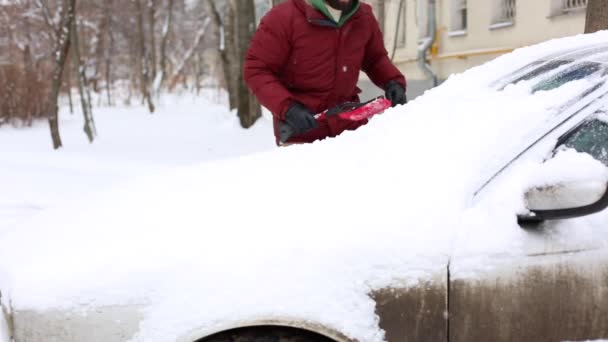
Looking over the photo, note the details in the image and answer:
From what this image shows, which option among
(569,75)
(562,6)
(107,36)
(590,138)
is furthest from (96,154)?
(107,36)

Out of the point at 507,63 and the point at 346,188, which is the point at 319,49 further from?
the point at 346,188

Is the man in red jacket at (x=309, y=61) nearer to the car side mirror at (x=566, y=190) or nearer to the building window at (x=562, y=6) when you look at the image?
the car side mirror at (x=566, y=190)

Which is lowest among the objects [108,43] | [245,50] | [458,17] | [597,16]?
[108,43]

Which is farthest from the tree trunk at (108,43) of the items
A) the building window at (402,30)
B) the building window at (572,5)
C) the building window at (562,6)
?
the building window at (572,5)

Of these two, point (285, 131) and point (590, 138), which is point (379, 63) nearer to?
point (285, 131)

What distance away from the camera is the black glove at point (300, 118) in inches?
128

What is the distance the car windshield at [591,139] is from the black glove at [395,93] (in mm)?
1847

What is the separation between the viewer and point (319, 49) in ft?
11.5

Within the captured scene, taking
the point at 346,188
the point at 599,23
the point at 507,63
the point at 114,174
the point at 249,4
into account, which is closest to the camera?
the point at 346,188

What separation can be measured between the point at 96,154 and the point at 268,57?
9.12 meters

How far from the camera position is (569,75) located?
2084 mm

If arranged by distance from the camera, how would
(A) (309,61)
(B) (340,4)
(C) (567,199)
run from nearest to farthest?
(C) (567,199) → (B) (340,4) → (A) (309,61)

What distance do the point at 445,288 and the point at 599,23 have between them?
4.24 m

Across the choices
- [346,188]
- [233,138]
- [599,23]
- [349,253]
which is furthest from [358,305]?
[233,138]
